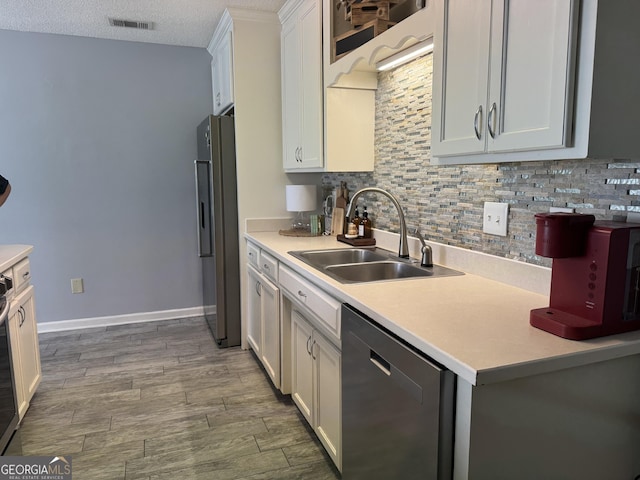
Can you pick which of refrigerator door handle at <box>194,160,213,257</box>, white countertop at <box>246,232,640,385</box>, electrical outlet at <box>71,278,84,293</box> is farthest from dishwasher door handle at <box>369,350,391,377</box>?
electrical outlet at <box>71,278,84,293</box>

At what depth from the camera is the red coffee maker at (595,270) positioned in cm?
109

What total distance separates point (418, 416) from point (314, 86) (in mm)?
1955

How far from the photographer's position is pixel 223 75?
3359 millimetres

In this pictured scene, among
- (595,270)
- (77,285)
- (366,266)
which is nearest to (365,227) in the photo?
(366,266)

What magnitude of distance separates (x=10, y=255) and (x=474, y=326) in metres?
2.26

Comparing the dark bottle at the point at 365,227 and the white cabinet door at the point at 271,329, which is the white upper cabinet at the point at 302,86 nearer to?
the dark bottle at the point at 365,227

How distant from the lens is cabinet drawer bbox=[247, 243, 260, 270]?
113 inches

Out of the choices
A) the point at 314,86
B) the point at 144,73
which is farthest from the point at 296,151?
the point at 144,73

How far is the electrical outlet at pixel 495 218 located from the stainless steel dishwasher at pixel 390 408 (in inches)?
25.5

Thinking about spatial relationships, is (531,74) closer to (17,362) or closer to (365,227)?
(365,227)

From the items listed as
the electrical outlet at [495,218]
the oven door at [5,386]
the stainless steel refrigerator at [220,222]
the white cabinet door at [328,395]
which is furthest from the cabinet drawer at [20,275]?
the electrical outlet at [495,218]

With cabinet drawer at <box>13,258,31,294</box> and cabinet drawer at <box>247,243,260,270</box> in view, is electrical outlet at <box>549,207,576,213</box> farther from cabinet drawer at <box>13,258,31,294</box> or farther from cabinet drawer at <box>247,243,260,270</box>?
cabinet drawer at <box>13,258,31,294</box>

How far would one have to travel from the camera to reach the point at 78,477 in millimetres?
1923

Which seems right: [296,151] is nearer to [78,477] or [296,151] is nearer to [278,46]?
[278,46]
